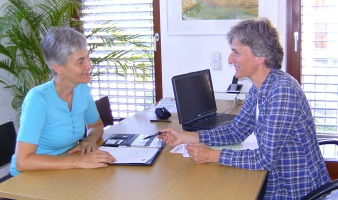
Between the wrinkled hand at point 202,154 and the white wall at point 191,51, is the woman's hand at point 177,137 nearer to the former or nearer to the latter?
the wrinkled hand at point 202,154

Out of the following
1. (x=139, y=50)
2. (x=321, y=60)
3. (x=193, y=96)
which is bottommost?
(x=193, y=96)

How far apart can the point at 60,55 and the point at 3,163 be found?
0.72 meters

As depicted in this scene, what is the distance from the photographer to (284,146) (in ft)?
5.41

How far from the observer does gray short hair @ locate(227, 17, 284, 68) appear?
1709 mm

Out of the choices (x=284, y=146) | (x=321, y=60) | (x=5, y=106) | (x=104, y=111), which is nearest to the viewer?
(x=284, y=146)

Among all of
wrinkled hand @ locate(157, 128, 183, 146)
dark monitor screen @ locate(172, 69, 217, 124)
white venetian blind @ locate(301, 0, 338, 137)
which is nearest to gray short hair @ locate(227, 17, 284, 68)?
wrinkled hand @ locate(157, 128, 183, 146)

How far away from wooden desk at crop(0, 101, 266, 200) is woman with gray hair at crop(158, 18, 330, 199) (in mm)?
68

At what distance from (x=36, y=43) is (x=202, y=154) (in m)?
2.13

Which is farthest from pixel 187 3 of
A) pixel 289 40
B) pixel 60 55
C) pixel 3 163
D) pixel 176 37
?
pixel 3 163

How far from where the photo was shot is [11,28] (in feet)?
10.5

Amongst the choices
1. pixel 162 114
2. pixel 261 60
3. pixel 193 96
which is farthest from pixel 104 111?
pixel 261 60

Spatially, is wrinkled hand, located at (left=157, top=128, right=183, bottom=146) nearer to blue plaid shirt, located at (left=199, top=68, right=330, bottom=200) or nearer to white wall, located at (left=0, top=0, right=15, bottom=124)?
blue plaid shirt, located at (left=199, top=68, right=330, bottom=200)

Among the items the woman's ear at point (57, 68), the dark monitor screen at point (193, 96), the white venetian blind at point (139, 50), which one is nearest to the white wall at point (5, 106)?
the white venetian blind at point (139, 50)

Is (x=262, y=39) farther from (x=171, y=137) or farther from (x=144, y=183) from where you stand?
(x=144, y=183)
